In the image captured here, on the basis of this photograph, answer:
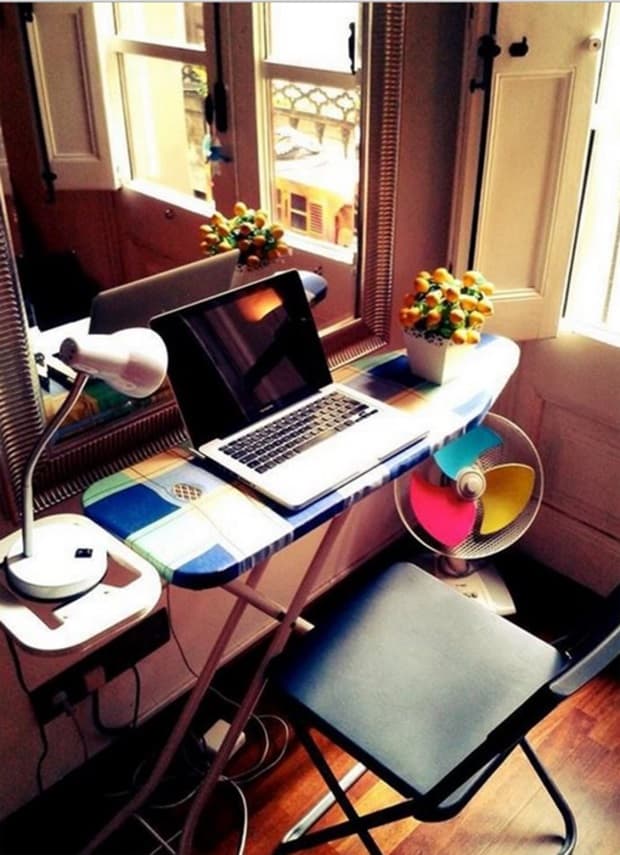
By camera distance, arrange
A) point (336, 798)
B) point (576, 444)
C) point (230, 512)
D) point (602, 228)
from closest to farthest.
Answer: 1. point (230, 512)
2. point (336, 798)
3. point (602, 228)
4. point (576, 444)

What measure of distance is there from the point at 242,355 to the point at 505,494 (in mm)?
761

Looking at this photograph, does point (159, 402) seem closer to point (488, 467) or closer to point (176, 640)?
point (176, 640)

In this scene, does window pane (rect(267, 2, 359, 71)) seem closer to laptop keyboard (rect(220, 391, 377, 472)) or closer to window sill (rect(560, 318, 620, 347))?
laptop keyboard (rect(220, 391, 377, 472))

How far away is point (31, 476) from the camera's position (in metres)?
1.29

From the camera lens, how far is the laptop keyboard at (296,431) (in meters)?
1.56

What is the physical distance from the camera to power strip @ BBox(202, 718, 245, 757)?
199cm

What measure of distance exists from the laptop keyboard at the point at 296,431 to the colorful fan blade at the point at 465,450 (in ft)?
1.12

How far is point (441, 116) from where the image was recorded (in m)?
2.04

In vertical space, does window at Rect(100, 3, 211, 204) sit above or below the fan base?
above

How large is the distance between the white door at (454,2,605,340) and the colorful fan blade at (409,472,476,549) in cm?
49

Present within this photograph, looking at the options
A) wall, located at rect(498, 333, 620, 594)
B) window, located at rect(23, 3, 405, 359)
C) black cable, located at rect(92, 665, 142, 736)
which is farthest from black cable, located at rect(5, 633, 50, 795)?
wall, located at rect(498, 333, 620, 594)

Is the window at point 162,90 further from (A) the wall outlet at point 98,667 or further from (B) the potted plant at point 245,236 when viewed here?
(A) the wall outlet at point 98,667

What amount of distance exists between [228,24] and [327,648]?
1.26 m

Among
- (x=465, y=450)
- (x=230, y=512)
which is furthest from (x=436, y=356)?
(x=230, y=512)
